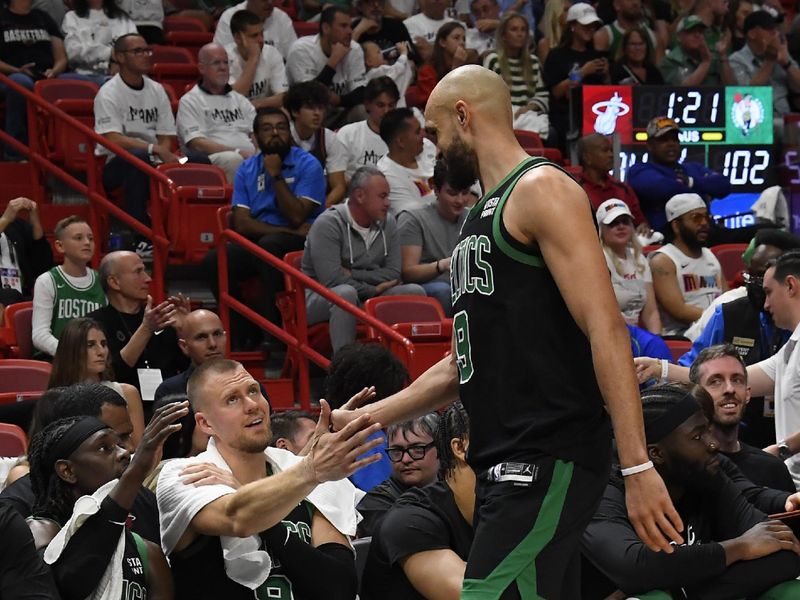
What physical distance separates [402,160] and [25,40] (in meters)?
3.58

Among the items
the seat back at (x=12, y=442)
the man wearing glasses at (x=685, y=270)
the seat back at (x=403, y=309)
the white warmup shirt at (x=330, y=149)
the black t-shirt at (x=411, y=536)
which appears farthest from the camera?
the white warmup shirt at (x=330, y=149)

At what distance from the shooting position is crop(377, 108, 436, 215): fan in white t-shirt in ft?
35.6

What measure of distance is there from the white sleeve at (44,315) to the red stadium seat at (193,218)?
1394mm

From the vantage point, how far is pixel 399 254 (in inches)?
386

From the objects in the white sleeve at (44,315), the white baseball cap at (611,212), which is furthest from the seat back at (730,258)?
the white sleeve at (44,315)

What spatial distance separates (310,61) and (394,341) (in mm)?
5130

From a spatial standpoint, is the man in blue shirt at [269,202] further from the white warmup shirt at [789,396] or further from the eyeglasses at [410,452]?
the eyeglasses at [410,452]

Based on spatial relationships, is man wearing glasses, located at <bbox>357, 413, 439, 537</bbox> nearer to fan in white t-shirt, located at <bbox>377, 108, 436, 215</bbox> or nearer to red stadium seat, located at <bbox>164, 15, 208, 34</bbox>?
fan in white t-shirt, located at <bbox>377, 108, 436, 215</bbox>

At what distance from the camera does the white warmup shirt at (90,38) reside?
40.7ft

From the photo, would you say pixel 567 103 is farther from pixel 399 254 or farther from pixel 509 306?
pixel 509 306

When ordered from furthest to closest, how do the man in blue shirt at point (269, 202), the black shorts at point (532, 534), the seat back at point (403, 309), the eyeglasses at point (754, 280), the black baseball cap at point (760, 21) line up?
the black baseball cap at point (760, 21), the man in blue shirt at point (269, 202), the seat back at point (403, 309), the eyeglasses at point (754, 280), the black shorts at point (532, 534)

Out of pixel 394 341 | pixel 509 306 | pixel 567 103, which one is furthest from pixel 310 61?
pixel 509 306

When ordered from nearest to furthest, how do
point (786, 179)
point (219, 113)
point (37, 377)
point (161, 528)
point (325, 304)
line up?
1. point (161, 528)
2. point (37, 377)
3. point (325, 304)
4. point (219, 113)
5. point (786, 179)

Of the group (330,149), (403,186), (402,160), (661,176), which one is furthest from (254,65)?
(661,176)
